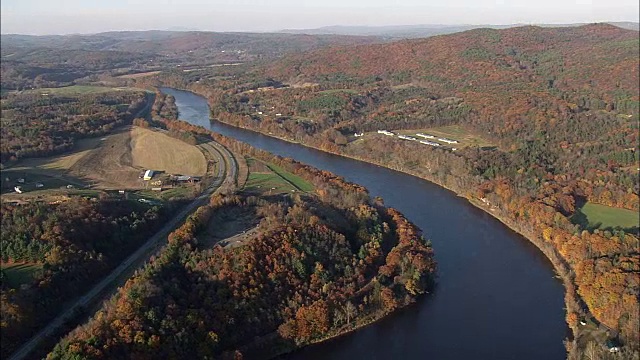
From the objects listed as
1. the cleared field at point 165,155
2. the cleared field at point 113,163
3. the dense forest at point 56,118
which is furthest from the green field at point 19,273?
the dense forest at point 56,118

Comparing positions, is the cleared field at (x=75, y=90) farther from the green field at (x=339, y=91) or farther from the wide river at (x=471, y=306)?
the wide river at (x=471, y=306)

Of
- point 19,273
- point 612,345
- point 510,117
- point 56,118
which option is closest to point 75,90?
point 56,118

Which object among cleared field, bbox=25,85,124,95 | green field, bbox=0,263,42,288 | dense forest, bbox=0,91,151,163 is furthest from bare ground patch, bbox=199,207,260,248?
cleared field, bbox=25,85,124,95

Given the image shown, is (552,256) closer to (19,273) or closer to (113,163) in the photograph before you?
(19,273)

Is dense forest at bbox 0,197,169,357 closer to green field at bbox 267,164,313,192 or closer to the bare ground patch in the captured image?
the bare ground patch

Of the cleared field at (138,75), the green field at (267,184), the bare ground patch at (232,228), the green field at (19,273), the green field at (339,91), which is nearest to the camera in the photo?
the green field at (19,273)
